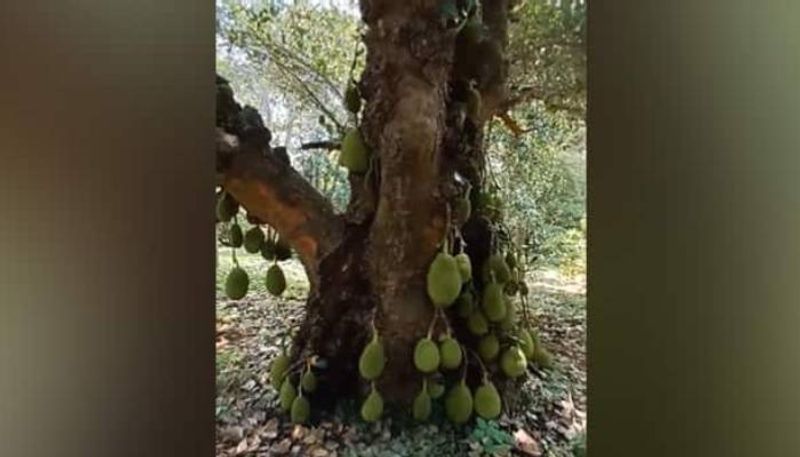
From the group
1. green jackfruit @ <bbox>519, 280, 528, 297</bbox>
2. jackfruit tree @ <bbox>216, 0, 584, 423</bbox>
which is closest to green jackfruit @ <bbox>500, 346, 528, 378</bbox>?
jackfruit tree @ <bbox>216, 0, 584, 423</bbox>

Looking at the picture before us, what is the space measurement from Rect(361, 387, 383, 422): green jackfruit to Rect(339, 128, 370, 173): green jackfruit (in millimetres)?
416

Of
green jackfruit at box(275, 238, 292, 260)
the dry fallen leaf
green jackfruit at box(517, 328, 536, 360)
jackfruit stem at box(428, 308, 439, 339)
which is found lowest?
the dry fallen leaf

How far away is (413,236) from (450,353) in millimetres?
234

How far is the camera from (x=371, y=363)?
131 cm

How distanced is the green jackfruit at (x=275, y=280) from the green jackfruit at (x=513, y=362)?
45cm

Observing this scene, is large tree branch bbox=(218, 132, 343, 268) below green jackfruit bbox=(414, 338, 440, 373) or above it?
above

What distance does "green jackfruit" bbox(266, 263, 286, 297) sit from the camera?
126 cm

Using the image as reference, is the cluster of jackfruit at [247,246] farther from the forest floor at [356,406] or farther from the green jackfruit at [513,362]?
the green jackfruit at [513,362]

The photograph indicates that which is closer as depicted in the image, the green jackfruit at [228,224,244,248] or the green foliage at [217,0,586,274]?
the green jackfruit at [228,224,244,248]

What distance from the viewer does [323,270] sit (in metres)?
1.31

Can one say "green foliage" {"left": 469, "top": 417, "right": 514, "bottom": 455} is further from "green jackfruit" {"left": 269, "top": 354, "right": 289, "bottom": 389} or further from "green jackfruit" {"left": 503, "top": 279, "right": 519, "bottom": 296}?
"green jackfruit" {"left": 269, "top": 354, "right": 289, "bottom": 389}
